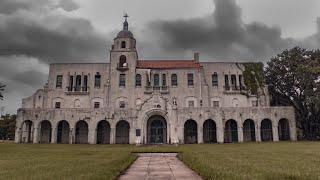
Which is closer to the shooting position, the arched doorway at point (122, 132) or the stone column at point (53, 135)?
the stone column at point (53, 135)

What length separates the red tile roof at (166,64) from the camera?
57.9 m

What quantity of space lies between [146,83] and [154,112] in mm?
9386

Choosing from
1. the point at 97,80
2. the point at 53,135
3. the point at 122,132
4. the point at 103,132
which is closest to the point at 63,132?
the point at 53,135

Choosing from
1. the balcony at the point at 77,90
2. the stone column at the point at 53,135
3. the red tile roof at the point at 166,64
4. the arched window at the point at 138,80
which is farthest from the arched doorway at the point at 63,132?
the red tile roof at the point at 166,64

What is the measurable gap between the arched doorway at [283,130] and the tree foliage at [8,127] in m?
59.0

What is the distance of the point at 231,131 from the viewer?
53188 millimetres

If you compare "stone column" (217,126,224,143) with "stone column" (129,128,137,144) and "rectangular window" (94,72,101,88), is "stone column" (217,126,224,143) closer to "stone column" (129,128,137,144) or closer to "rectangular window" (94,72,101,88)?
"stone column" (129,128,137,144)

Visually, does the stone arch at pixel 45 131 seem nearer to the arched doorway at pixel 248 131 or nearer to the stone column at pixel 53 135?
the stone column at pixel 53 135

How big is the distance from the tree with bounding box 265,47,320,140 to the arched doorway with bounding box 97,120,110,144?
27.7 m

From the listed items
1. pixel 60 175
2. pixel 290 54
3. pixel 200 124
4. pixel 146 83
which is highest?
pixel 290 54

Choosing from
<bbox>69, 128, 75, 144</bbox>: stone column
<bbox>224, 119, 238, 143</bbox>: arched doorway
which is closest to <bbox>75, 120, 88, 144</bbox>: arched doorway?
<bbox>69, 128, 75, 144</bbox>: stone column

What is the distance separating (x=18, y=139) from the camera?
5044 cm

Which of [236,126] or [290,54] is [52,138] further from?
[290,54]

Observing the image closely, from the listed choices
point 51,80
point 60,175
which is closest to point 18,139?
point 51,80
